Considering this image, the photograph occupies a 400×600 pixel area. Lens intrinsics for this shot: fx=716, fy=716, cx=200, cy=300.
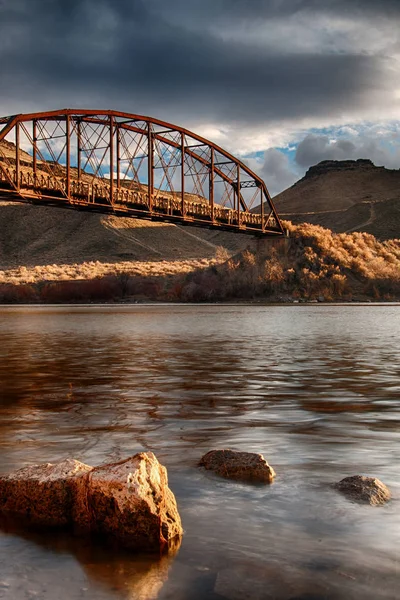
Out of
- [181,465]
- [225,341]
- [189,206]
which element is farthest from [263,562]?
[189,206]

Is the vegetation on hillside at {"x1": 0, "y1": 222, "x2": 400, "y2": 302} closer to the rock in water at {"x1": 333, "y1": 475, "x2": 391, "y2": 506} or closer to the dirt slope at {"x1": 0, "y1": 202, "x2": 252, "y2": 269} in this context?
the dirt slope at {"x1": 0, "y1": 202, "x2": 252, "y2": 269}

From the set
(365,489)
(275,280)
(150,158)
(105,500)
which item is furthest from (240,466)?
(150,158)

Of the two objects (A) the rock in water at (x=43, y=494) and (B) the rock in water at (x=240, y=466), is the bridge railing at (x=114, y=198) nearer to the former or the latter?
(B) the rock in water at (x=240, y=466)

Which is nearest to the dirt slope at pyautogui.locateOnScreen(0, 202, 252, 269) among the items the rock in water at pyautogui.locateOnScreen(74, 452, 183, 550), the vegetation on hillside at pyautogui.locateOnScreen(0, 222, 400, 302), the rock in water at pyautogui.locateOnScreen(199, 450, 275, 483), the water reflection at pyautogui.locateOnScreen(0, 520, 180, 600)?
the vegetation on hillside at pyautogui.locateOnScreen(0, 222, 400, 302)

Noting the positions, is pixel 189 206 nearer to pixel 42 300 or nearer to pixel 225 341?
pixel 42 300

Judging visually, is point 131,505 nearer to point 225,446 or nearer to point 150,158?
point 225,446

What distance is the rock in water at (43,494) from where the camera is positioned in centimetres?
601

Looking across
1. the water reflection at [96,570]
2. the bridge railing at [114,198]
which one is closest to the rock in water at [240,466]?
the water reflection at [96,570]

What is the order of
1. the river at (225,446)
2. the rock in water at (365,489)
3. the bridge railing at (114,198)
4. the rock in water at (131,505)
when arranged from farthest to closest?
the bridge railing at (114,198) → the rock in water at (365,489) → the rock in water at (131,505) → the river at (225,446)

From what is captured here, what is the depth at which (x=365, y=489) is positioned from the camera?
Answer: 659cm

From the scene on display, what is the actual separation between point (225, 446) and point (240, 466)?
1.62 meters

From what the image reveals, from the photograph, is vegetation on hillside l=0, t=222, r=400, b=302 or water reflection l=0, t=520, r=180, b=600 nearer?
water reflection l=0, t=520, r=180, b=600

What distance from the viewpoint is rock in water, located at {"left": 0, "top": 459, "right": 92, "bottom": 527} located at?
19.7 ft

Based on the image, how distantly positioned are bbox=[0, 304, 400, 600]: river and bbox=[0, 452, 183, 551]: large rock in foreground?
22cm
